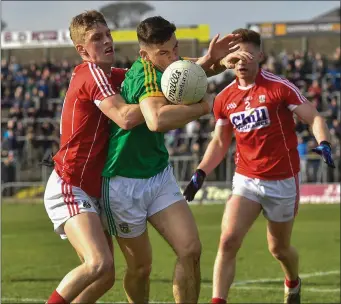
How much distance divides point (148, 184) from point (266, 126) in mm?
1960

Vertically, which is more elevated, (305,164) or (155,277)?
(155,277)

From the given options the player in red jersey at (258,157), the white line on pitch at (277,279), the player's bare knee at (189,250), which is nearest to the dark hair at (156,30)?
the player's bare knee at (189,250)

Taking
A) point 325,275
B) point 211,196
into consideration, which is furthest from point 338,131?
point 325,275

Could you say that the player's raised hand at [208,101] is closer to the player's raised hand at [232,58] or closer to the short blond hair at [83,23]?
the player's raised hand at [232,58]

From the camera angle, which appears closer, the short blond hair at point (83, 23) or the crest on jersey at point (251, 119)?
the short blond hair at point (83, 23)

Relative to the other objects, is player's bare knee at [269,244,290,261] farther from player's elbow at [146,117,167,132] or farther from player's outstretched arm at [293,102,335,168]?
player's elbow at [146,117,167,132]

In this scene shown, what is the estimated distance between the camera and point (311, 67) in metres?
33.4

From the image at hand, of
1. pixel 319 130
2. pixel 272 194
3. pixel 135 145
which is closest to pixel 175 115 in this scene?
pixel 135 145

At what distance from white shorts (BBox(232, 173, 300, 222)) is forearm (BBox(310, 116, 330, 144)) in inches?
28.5

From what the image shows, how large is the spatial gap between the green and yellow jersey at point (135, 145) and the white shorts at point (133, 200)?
0.23ft

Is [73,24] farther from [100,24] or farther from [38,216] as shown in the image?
[38,216]

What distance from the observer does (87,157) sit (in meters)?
7.25

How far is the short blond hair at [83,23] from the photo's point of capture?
7305 mm

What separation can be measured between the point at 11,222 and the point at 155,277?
1067 centimetres
